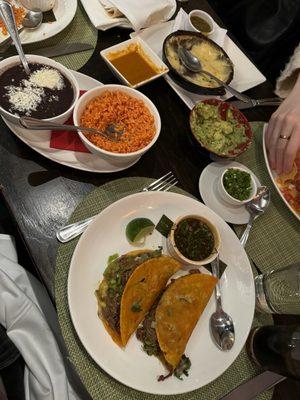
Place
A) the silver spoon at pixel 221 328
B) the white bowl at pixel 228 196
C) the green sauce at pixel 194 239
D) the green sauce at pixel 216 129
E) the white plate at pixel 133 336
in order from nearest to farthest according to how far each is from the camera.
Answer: the white plate at pixel 133 336 → the silver spoon at pixel 221 328 → the green sauce at pixel 194 239 → the white bowl at pixel 228 196 → the green sauce at pixel 216 129

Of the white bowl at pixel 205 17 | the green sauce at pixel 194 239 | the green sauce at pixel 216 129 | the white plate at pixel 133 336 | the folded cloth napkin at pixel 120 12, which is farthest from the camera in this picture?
the white bowl at pixel 205 17

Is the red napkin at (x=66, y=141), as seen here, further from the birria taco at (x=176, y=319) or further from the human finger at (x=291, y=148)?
the human finger at (x=291, y=148)

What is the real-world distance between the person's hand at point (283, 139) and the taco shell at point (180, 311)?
0.71 meters

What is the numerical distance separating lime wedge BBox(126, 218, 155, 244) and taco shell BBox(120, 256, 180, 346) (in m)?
0.12

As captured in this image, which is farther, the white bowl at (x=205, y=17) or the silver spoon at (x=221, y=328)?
the white bowl at (x=205, y=17)

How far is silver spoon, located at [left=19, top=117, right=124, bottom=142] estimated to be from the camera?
128 cm

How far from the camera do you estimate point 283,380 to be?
1.39 m

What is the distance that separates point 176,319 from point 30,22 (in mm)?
1388

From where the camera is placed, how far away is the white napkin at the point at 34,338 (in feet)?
4.89

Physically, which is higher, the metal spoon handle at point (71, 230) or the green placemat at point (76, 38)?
the green placemat at point (76, 38)

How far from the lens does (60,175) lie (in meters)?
1.48

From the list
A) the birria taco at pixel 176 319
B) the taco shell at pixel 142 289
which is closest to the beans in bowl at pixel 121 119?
the taco shell at pixel 142 289

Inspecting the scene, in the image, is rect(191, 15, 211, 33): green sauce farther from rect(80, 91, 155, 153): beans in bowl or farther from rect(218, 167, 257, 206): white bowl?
rect(218, 167, 257, 206): white bowl

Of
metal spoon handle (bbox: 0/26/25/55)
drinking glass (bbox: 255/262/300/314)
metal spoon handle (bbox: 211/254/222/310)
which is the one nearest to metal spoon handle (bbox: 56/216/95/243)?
metal spoon handle (bbox: 211/254/222/310)
